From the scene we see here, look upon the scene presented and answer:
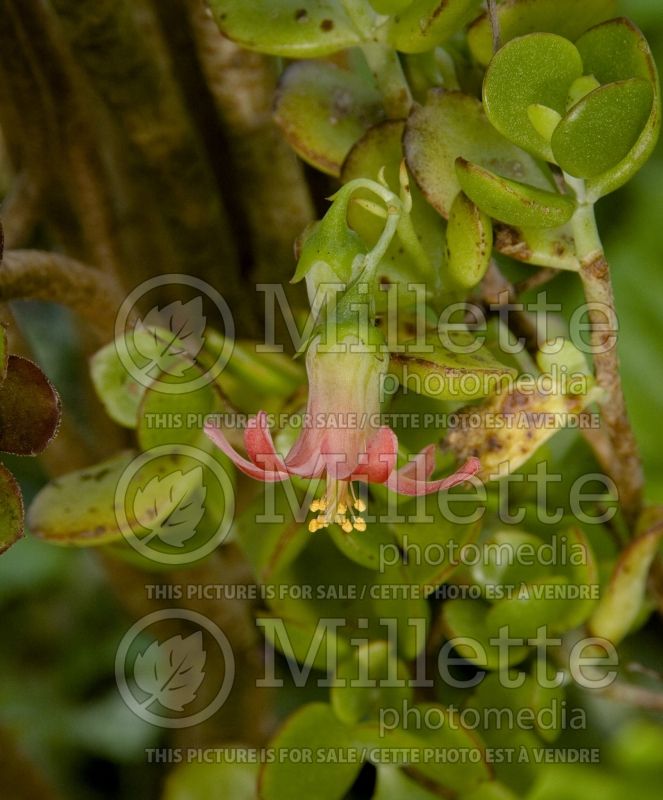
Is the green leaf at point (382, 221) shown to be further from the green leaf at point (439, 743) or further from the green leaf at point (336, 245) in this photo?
the green leaf at point (439, 743)

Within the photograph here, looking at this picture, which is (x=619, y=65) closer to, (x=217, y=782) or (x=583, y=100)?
(x=583, y=100)

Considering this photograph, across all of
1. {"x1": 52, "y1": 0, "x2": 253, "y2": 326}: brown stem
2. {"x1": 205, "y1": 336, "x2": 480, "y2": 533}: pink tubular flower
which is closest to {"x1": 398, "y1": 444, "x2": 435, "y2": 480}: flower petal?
{"x1": 205, "y1": 336, "x2": 480, "y2": 533}: pink tubular flower

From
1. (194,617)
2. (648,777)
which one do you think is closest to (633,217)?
(648,777)

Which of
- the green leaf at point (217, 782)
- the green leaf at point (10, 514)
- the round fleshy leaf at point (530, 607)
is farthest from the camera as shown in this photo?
the green leaf at point (217, 782)

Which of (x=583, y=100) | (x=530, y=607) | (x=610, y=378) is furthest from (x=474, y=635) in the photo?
(x=583, y=100)

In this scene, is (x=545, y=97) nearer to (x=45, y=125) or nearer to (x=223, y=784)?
(x=45, y=125)

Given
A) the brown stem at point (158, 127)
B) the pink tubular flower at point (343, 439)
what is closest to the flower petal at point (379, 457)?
the pink tubular flower at point (343, 439)
